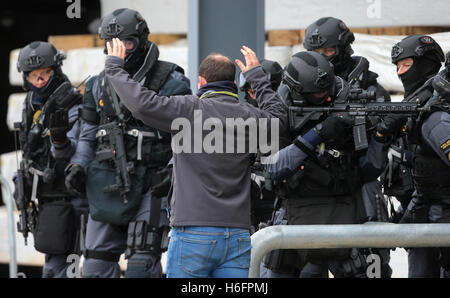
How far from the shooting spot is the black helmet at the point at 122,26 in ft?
19.2

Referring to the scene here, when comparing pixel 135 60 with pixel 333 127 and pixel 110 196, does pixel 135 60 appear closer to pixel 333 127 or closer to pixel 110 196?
pixel 110 196

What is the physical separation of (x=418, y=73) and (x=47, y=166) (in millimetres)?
2589

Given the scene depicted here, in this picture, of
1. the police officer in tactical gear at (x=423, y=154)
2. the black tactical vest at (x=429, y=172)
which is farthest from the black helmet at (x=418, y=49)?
the black tactical vest at (x=429, y=172)

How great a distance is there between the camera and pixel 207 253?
4207 millimetres

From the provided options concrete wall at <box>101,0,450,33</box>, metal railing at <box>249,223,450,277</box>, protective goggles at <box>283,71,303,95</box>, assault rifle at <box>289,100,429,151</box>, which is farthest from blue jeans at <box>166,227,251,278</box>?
concrete wall at <box>101,0,450,33</box>

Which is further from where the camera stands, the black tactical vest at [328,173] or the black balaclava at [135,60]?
the black balaclava at [135,60]

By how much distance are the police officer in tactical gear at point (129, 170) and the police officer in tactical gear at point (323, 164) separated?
88 cm

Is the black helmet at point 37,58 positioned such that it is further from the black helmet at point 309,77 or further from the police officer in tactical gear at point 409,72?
the police officer in tactical gear at point 409,72

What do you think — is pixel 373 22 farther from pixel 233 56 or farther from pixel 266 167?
pixel 266 167

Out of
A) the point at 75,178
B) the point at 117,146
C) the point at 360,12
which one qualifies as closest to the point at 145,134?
the point at 117,146

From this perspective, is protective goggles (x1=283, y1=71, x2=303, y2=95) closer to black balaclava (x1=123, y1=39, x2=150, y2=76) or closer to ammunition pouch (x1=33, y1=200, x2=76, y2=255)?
black balaclava (x1=123, y1=39, x2=150, y2=76)

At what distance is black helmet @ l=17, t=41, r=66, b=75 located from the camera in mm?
6484

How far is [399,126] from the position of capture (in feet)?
16.9

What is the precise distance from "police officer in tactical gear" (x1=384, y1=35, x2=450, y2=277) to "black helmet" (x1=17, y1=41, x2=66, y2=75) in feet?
7.77
